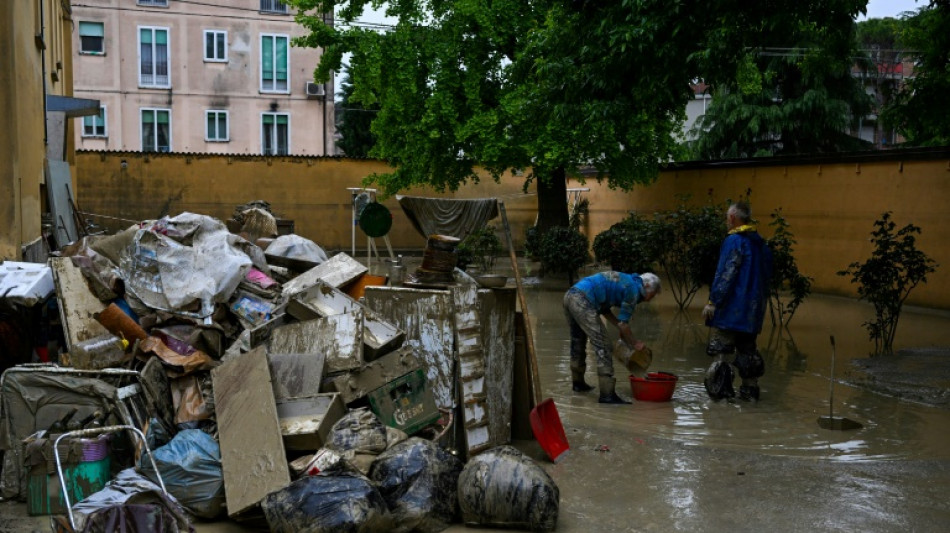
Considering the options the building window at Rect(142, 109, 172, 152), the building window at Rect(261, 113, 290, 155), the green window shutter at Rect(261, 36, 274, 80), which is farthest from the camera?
the building window at Rect(261, 113, 290, 155)

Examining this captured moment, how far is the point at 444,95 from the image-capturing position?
20453 mm

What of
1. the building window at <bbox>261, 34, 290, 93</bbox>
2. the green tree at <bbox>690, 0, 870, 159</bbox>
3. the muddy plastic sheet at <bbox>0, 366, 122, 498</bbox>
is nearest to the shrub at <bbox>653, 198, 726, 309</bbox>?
the muddy plastic sheet at <bbox>0, 366, 122, 498</bbox>

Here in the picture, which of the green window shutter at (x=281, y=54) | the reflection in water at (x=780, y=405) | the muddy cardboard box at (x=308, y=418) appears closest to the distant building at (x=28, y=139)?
the muddy cardboard box at (x=308, y=418)

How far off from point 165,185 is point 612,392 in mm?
21249

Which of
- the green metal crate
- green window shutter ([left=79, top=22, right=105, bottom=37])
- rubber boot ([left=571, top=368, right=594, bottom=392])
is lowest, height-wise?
rubber boot ([left=571, top=368, right=594, bottom=392])

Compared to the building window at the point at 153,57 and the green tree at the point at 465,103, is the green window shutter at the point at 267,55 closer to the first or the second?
the building window at the point at 153,57

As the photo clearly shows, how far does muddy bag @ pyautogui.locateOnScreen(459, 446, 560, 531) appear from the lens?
17.0 feet

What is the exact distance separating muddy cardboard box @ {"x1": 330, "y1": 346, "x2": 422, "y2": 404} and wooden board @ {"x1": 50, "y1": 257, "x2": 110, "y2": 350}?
6.59ft

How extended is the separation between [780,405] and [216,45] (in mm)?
30993

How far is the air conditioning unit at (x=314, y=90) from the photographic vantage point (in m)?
35.9

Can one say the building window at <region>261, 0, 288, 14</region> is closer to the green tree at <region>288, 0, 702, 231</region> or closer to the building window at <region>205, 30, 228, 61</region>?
the building window at <region>205, 30, 228, 61</region>

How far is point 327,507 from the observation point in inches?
192

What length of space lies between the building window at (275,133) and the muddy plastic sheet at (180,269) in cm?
2926

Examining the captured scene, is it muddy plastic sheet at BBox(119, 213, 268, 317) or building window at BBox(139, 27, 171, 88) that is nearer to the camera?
muddy plastic sheet at BBox(119, 213, 268, 317)
